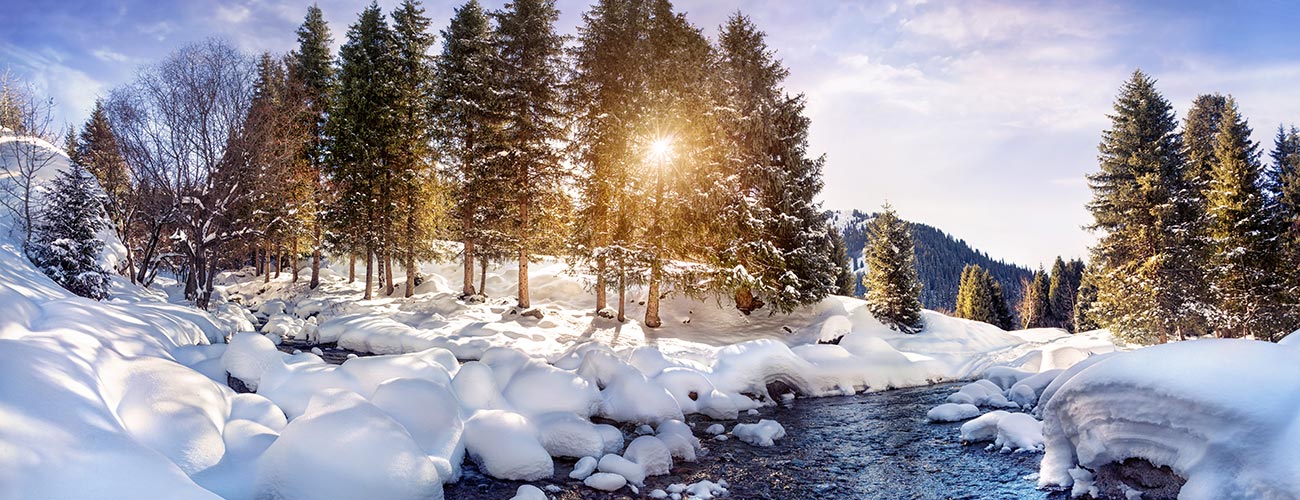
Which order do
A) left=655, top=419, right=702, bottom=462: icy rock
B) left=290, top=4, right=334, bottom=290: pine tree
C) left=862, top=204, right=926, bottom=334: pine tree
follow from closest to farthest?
left=655, top=419, right=702, bottom=462: icy rock
left=862, top=204, right=926, bottom=334: pine tree
left=290, top=4, right=334, bottom=290: pine tree

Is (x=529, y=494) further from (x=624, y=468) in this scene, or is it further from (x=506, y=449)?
(x=624, y=468)

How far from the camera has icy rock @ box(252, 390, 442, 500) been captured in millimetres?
4504

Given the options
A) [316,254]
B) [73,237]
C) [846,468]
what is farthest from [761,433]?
[316,254]

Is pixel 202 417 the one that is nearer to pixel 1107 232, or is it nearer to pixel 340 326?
pixel 340 326

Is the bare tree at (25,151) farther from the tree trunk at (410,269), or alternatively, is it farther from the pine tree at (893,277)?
the pine tree at (893,277)

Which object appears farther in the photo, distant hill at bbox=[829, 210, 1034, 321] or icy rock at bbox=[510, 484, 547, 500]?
distant hill at bbox=[829, 210, 1034, 321]

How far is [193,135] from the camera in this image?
1554cm

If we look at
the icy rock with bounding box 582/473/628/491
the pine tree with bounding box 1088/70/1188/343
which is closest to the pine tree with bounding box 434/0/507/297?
the icy rock with bounding box 582/473/628/491

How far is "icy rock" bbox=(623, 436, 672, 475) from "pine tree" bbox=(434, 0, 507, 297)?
14668mm

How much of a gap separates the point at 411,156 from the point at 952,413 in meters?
22.2

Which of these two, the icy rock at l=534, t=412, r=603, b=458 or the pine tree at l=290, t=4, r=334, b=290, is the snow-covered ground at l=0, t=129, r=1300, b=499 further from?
the pine tree at l=290, t=4, r=334, b=290

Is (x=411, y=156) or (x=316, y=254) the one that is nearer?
(x=411, y=156)

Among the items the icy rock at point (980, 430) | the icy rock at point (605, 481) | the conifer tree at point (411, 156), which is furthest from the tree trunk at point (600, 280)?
the icy rock at point (605, 481)

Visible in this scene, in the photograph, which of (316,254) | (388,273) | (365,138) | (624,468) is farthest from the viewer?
(316,254)
